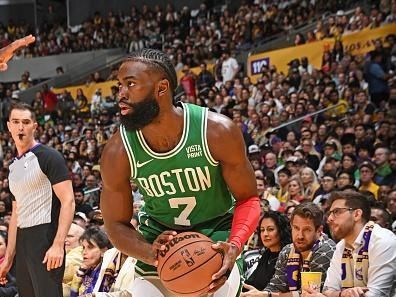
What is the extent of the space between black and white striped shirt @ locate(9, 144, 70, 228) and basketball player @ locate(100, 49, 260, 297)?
1.62 metres

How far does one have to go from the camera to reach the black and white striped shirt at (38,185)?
488 centimetres

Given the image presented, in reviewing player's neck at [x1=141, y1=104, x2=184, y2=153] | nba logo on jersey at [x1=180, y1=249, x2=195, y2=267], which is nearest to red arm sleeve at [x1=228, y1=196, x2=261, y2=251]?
nba logo on jersey at [x1=180, y1=249, x2=195, y2=267]

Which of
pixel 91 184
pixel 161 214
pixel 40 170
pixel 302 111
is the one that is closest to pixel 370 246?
pixel 161 214

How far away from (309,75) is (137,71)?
993 centimetres

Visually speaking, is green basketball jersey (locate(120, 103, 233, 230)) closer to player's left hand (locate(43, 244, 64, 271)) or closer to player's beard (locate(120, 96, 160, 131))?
player's beard (locate(120, 96, 160, 131))

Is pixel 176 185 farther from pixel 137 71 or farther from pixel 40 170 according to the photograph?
pixel 40 170

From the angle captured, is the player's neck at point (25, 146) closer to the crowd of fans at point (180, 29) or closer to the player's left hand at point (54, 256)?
the player's left hand at point (54, 256)

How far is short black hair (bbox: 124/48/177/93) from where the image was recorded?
321cm

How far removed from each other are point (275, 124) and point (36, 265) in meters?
7.53

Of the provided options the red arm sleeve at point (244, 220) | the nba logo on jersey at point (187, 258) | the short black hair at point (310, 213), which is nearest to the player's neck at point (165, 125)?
the red arm sleeve at point (244, 220)

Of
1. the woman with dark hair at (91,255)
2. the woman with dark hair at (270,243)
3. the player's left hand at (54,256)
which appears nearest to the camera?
the player's left hand at (54,256)

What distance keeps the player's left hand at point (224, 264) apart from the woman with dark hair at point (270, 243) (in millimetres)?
2757

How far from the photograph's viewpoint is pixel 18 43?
4.73 m

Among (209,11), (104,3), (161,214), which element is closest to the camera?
(161,214)
